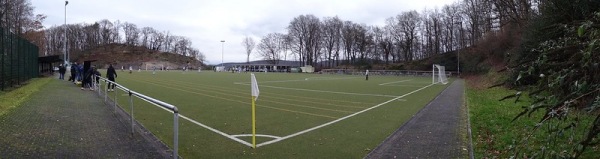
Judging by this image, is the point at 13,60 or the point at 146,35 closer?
the point at 13,60

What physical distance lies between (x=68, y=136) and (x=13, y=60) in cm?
1703

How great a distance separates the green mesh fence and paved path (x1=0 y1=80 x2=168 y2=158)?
8.82 meters

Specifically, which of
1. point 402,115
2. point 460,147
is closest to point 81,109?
point 402,115

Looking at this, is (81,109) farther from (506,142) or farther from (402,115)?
(506,142)

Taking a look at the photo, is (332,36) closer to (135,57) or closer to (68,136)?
(135,57)

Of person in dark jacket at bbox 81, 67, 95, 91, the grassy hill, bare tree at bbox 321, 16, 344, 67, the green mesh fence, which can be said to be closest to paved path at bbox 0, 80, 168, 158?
the green mesh fence

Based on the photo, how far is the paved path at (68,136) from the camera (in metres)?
6.66

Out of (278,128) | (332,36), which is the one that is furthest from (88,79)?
(332,36)

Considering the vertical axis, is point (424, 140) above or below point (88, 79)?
below

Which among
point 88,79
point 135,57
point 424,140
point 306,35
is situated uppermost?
point 306,35

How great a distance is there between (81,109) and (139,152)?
271 inches

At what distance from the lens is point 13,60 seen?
2120cm

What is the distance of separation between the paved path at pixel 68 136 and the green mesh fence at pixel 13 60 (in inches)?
347

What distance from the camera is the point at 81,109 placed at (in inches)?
491
